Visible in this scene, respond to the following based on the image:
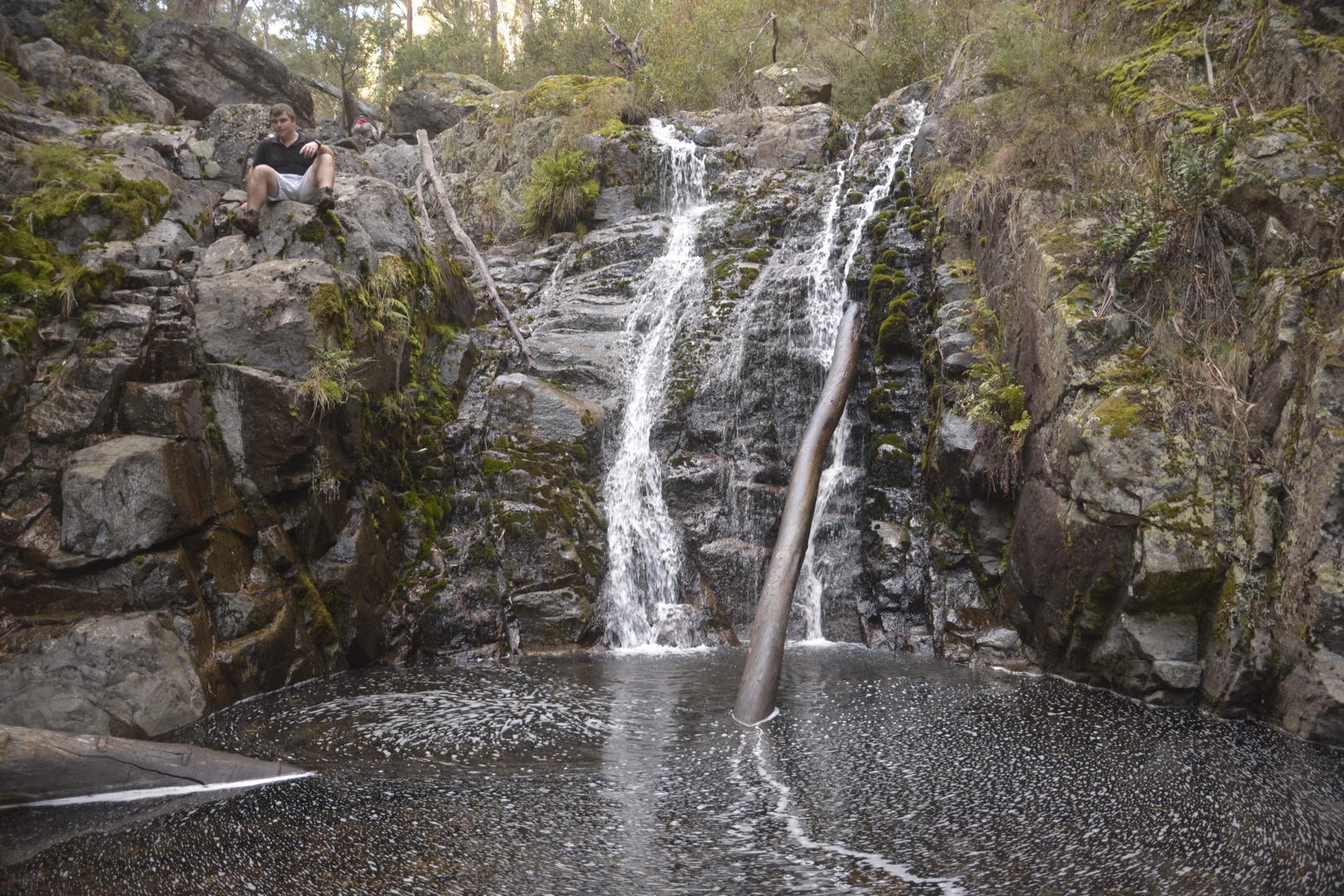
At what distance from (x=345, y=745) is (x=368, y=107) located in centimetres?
2185

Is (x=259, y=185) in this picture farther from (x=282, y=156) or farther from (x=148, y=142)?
(x=148, y=142)

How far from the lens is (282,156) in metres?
9.25

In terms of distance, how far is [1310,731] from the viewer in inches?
202

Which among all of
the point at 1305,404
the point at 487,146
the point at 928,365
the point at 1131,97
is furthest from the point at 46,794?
the point at 487,146

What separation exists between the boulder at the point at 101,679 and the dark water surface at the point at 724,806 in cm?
39

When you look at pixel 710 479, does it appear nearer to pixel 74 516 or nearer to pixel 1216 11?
pixel 74 516

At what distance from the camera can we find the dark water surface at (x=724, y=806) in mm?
3461

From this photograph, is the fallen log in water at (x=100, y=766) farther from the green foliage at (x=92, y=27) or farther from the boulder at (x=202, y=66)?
the green foliage at (x=92, y=27)

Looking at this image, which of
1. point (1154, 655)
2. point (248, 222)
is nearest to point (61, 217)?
point (248, 222)

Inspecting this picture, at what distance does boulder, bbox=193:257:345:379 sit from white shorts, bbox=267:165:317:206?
144 cm

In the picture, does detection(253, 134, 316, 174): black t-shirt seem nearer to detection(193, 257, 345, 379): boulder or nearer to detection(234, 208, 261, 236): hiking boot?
detection(234, 208, 261, 236): hiking boot

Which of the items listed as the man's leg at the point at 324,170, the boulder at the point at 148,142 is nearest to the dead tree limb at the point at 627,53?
the boulder at the point at 148,142

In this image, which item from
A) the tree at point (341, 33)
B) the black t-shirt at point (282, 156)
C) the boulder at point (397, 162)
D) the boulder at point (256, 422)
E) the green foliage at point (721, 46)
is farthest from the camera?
the tree at point (341, 33)

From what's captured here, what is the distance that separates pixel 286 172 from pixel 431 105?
38.0 feet
